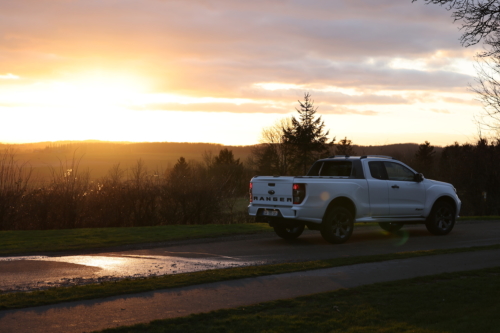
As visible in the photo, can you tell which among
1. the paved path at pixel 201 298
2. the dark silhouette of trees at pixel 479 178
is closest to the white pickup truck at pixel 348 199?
the paved path at pixel 201 298

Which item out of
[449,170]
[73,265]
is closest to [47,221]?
[73,265]

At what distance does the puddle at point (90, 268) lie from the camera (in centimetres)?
898

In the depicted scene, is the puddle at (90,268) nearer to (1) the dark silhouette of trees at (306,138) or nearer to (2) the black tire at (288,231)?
(2) the black tire at (288,231)

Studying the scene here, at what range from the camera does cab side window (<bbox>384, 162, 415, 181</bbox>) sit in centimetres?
1472

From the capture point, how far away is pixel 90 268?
10273mm

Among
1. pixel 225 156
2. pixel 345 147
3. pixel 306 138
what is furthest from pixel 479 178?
pixel 225 156

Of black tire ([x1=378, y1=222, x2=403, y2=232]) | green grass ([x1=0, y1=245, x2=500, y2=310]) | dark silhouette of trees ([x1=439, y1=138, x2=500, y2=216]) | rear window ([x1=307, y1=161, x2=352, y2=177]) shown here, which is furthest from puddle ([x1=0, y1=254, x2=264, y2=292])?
dark silhouette of trees ([x1=439, y1=138, x2=500, y2=216])

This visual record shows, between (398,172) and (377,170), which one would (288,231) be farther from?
(398,172)

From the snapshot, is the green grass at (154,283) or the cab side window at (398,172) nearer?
the green grass at (154,283)

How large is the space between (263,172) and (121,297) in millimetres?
71852

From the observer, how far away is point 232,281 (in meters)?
8.84

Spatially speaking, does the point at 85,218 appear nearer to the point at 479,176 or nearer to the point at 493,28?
the point at 493,28

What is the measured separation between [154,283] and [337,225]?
636cm

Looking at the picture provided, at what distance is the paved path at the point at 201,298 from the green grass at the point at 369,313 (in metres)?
0.37
